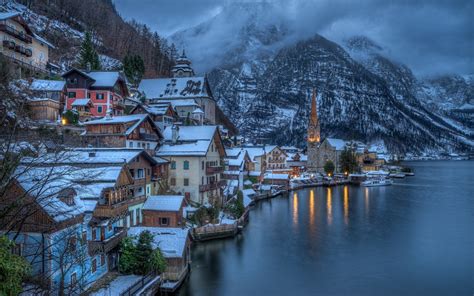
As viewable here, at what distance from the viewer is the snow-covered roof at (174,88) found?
7538 cm

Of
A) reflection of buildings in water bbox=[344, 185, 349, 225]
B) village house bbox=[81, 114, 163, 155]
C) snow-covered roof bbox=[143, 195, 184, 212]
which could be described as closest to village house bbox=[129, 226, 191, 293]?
snow-covered roof bbox=[143, 195, 184, 212]

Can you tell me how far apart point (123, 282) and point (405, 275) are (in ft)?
Answer: 71.5

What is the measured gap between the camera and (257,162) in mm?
80812

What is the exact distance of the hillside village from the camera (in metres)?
10.3

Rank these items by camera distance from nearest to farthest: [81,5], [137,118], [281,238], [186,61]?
1. [137,118]
2. [281,238]
3. [186,61]
4. [81,5]

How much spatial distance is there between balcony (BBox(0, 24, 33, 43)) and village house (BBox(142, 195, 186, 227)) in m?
31.8

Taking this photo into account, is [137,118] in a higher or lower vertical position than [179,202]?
higher

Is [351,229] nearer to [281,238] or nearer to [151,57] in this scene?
[281,238]

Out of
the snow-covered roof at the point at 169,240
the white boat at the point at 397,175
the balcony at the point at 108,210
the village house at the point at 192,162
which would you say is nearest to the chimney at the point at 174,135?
the village house at the point at 192,162

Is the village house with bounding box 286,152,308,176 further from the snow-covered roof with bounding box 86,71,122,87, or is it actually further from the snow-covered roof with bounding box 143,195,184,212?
the snow-covered roof with bounding box 143,195,184,212

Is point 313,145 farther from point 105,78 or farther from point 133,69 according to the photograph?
point 105,78

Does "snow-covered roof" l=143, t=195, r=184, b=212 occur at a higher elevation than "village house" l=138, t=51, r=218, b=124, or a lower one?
lower

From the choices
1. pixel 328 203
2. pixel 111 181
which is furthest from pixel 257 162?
pixel 111 181

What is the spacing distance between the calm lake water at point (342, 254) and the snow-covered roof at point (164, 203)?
15.6ft
